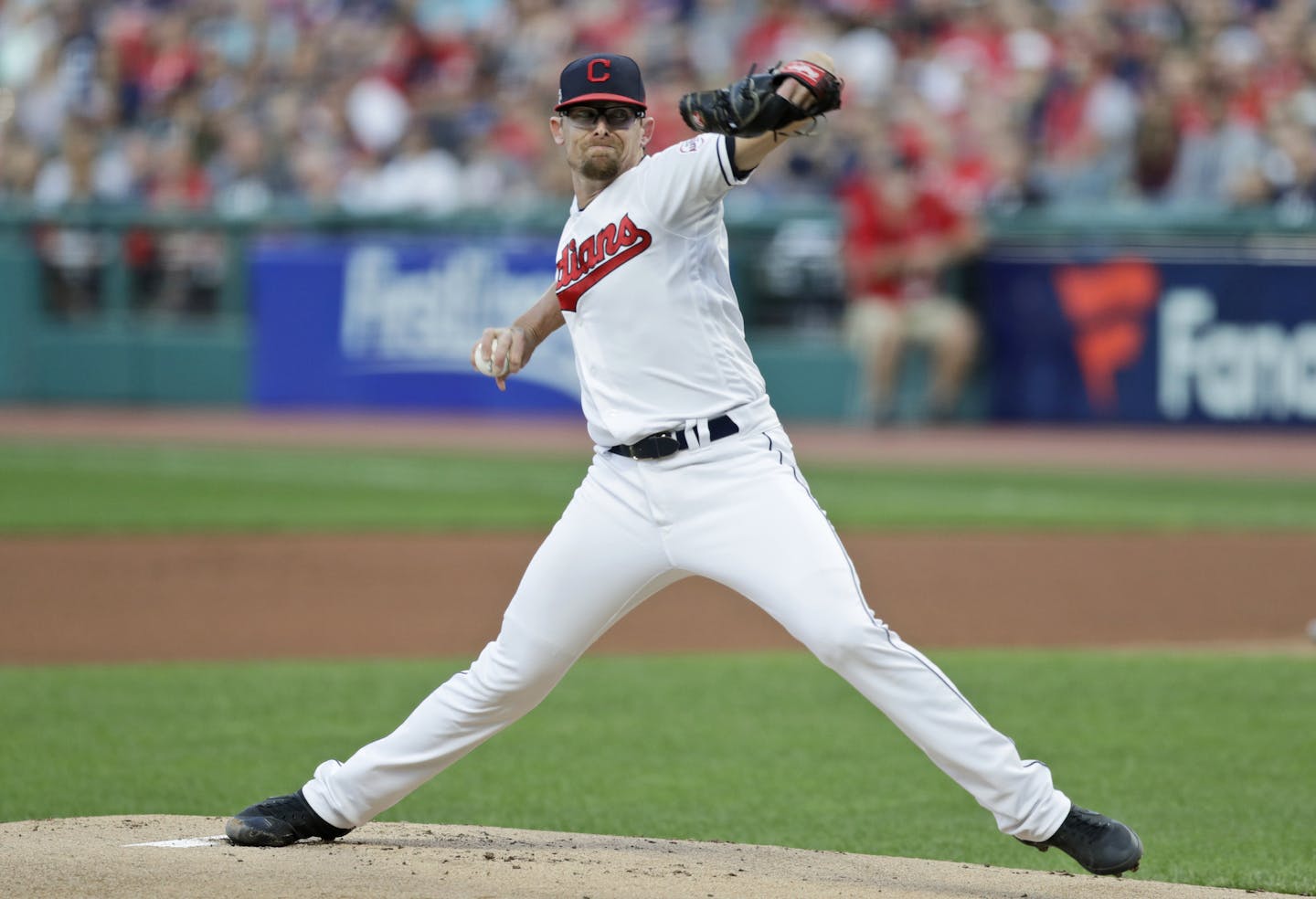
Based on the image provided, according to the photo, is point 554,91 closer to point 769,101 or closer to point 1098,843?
point 769,101

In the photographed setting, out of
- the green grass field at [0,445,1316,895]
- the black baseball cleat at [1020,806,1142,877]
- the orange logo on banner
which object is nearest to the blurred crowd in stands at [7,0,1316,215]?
the orange logo on banner

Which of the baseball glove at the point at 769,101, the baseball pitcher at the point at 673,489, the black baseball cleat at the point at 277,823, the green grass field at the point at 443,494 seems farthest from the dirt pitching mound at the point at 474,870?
the green grass field at the point at 443,494

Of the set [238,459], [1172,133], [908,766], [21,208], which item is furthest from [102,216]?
[908,766]

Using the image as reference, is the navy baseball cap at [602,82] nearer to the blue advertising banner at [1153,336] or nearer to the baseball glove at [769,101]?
the baseball glove at [769,101]

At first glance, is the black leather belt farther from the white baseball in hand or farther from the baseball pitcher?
the white baseball in hand

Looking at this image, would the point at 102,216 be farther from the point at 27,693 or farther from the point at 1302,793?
the point at 1302,793

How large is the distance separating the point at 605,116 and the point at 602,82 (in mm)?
76

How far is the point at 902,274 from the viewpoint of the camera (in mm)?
14992

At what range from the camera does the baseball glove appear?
3.92 metres

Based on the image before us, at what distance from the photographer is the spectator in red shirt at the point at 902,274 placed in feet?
48.8

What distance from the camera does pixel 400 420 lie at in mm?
16438

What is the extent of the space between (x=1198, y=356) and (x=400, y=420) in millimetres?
6598

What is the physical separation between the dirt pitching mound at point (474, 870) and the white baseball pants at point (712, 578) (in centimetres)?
23

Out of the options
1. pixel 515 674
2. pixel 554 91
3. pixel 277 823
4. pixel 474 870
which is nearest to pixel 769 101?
pixel 515 674
